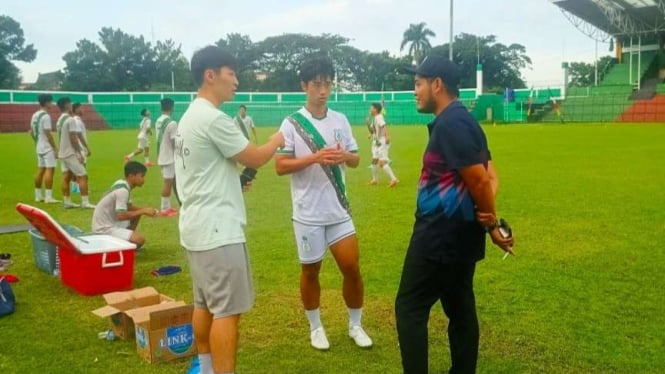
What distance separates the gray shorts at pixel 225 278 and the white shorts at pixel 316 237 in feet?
3.42

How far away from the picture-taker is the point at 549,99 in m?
55.4

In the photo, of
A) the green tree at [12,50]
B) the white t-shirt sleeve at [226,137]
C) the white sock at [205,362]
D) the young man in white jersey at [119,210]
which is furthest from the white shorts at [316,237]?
the green tree at [12,50]

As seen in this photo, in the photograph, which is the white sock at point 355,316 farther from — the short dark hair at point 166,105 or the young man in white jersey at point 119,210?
the short dark hair at point 166,105

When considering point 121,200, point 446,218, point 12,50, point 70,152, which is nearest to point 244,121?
point 121,200

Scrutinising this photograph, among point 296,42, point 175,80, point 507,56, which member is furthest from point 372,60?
point 175,80

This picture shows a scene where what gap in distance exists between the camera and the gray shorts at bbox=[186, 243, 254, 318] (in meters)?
3.68

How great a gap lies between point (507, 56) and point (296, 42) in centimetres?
2506

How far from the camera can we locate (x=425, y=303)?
12.9 feet

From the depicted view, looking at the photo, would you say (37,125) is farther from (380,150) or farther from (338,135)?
(338,135)

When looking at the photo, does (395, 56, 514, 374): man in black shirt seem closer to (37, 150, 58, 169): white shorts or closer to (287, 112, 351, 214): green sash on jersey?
(287, 112, 351, 214): green sash on jersey

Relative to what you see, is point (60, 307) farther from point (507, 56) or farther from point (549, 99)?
point (507, 56)

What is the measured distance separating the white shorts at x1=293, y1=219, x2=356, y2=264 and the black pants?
967 mm

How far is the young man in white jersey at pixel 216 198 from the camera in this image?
3.67m

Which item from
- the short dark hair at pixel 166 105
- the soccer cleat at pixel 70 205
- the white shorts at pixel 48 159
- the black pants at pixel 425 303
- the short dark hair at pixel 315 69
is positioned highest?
the short dark hair at pixel 315 69
